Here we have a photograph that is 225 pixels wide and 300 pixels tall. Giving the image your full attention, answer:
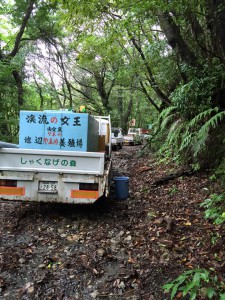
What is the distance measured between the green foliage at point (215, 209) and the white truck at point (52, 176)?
6.31ft

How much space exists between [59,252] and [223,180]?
3673 millimetres

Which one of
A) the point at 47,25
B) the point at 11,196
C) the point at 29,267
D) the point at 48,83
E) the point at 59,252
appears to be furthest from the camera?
the point at 48,83

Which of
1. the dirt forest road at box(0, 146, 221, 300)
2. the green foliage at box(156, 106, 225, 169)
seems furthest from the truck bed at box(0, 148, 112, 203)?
the green foliage at box(156, 106, 225, 169)

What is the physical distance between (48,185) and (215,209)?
318 centimetres

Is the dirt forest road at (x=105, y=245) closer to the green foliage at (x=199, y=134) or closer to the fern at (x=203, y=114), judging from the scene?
the green foliage at (x=199, y=134)

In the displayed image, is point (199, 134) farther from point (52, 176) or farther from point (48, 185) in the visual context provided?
point (48, 185)

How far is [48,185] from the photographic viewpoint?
570 centimetres

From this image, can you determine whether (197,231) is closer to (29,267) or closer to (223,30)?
(29,267)

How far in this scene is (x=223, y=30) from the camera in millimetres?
6078

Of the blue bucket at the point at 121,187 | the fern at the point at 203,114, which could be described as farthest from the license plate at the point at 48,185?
A: the fern at the point at 203,114

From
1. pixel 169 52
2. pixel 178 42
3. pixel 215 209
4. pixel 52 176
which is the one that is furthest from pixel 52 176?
pixel 169 52

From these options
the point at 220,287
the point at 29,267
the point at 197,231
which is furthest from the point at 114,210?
the point at 220,287

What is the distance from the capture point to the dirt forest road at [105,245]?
3.52m

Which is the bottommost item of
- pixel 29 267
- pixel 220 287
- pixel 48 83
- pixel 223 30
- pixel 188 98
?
pixel 29 267
